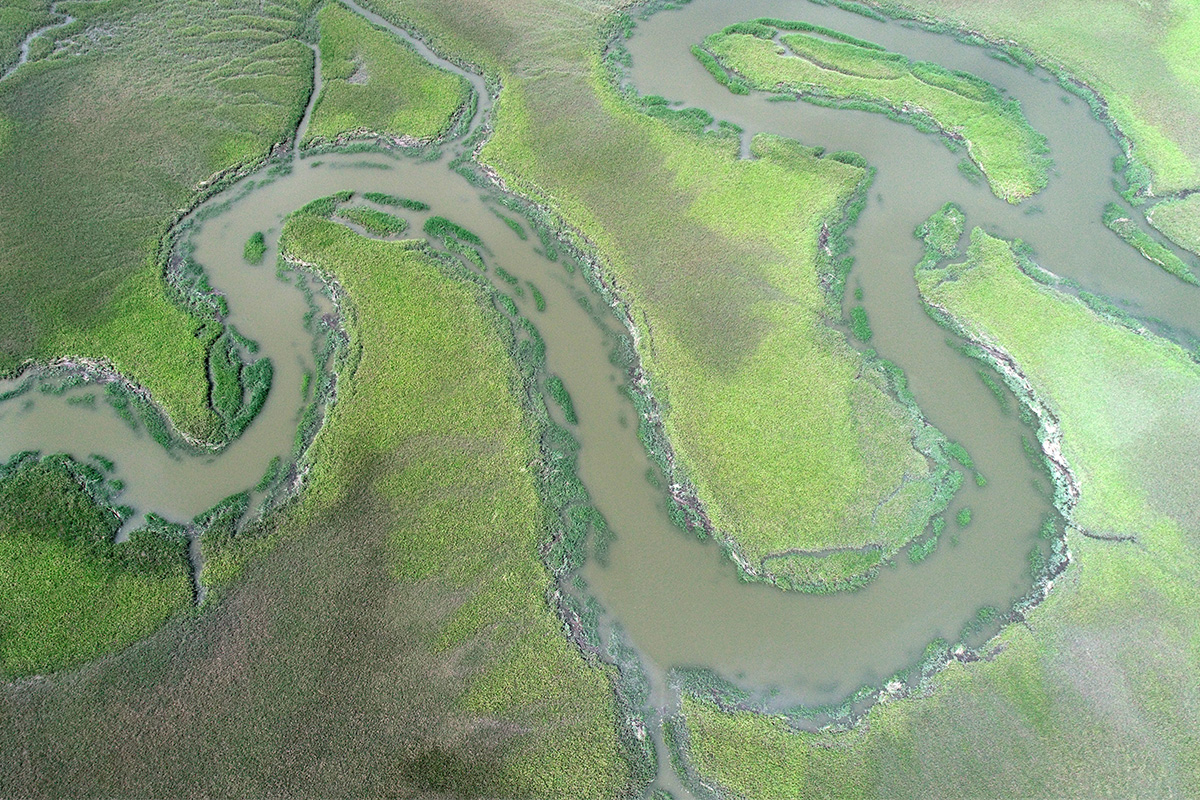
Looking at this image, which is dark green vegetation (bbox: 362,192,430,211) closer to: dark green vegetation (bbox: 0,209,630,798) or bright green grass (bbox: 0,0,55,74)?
dark green vegetation (bbox: 0,209,630,798)

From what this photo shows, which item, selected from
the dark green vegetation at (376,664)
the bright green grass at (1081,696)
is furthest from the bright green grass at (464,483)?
the bright green grass at (1081,696)

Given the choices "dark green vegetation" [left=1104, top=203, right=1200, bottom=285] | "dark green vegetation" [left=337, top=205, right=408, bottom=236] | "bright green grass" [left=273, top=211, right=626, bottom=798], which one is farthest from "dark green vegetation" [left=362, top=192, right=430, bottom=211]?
"dark green vegetation" [left=1104, top=203, right=1200, bottom=285]

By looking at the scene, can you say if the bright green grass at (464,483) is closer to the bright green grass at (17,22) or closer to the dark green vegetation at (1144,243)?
the bright green grass at (17,22)

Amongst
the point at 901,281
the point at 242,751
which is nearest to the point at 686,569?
the point at 242,751

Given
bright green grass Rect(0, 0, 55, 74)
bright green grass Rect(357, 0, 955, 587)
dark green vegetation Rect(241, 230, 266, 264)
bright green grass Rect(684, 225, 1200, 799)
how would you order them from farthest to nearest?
1. bright green grass Rect(0, 0, 55, 74)
2. dark green vegetation Rect(241, 230, 266, 264)
3. bright green grass Rect(357, 0, 955, 587)
4. bright green grass Rect(684, 225, 1200, 799)

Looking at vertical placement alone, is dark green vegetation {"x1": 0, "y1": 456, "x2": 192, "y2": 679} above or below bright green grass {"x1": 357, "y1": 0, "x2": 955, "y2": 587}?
below
